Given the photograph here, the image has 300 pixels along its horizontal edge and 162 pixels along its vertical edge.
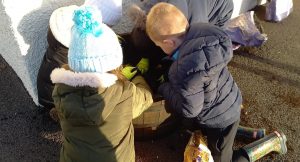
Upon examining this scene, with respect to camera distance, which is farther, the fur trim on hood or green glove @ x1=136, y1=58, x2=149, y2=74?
green glove @ x1=136, y1=58, x2=149, y2=74

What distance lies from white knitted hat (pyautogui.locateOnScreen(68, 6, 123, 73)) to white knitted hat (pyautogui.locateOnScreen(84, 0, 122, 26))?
0.86m

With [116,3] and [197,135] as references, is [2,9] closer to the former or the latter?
[116,3]

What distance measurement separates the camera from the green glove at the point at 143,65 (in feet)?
9.66

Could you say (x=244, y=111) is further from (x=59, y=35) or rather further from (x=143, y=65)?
(x=59, y=35)

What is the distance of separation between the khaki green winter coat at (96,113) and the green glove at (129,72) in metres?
0.43

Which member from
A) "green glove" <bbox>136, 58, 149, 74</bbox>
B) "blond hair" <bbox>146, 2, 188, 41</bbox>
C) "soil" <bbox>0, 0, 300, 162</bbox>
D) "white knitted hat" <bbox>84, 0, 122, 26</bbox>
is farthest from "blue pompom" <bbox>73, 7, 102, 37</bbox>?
"soil" <bbox>0, 0, 300, 162</bbox>

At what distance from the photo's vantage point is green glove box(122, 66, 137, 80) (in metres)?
2.77

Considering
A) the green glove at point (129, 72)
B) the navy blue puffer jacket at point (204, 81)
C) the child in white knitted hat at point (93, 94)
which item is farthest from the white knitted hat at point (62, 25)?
the navy blue puffer jacket at point (204, 81)

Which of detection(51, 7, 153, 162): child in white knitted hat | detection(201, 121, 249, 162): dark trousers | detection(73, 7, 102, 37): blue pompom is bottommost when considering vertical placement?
detection(201, 121, 249, 162): dark trousers

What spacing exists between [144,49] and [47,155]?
113cm

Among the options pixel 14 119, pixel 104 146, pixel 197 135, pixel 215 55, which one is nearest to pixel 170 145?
pixel 197 135

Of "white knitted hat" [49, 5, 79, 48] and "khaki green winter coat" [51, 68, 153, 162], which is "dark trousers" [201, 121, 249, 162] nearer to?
"khaki green winter coat" [51, 68, 153, 162]

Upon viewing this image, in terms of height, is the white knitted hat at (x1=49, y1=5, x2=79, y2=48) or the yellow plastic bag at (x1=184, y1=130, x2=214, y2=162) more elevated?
the white knitted hat at (x1=49, y1=5, x2=79, y2=48)

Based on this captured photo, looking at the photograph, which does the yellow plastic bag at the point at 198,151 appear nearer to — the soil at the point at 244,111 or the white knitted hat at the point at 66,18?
the soil at the point at 244,111
